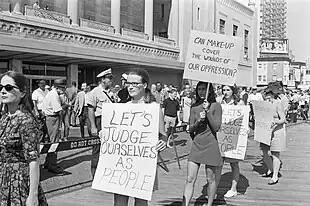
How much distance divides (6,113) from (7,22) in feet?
61.3

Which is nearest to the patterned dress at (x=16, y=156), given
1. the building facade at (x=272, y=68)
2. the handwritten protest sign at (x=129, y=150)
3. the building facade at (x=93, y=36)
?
the handwritten protest sign at (x=129, y=150)

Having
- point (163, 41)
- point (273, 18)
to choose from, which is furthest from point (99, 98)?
point (273, 18)

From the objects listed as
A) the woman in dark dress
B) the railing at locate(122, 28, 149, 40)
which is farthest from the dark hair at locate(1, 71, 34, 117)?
the railing at locate(122, 28, 149, 40)

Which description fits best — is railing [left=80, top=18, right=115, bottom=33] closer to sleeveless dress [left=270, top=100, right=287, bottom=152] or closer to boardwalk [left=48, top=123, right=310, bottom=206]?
boardwalk [left=48, top=123, right=310, bottom=206]

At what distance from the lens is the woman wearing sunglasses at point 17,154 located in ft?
11.3

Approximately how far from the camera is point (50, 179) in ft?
27.0

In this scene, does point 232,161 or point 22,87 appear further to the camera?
point 232,161

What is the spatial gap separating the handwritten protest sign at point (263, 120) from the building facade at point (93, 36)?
14.1 meters

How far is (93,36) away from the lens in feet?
90.7

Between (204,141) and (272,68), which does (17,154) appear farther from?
(272,68)

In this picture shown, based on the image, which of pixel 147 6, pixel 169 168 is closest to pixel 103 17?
pixel 147 6

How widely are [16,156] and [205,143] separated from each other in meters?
2.79

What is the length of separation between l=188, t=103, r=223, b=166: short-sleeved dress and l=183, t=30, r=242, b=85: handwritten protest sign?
0.50 m

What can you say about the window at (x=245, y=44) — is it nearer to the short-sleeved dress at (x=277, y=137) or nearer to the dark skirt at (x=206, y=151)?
the short-sleeved dress at (x=277, y=137)
